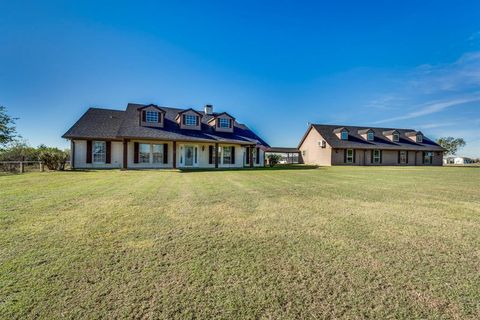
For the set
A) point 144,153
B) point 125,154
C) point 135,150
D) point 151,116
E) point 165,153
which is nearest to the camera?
point 125,154

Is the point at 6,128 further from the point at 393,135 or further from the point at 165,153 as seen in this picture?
the point at 393,135

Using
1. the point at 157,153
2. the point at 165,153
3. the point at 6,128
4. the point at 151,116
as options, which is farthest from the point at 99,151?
the point at 6,128

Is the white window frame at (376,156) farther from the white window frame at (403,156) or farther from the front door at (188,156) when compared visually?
the front door at (188,156)

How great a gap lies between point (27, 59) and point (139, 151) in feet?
32.1

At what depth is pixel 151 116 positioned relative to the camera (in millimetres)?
20375

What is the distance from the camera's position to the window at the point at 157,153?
19875 millimetres

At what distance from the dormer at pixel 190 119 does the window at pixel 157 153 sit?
9.80 ft

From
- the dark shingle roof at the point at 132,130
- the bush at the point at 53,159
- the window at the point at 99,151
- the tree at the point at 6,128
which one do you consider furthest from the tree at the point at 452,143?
the tree at the point at 6,128

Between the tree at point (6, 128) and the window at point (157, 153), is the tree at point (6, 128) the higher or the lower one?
the higher one

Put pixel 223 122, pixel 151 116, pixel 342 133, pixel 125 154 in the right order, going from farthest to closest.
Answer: pixel 342 133
pixel 223 122
pixel 151 116
pixel 125 154

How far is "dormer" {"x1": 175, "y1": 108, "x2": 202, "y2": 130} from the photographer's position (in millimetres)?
21516

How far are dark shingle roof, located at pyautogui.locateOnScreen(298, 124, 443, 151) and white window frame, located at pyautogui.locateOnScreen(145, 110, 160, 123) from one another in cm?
2309

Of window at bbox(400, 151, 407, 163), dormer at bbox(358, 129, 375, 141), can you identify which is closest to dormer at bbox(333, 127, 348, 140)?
dormer at bbox(358, 129, 375, 141)

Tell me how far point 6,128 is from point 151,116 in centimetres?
1716
